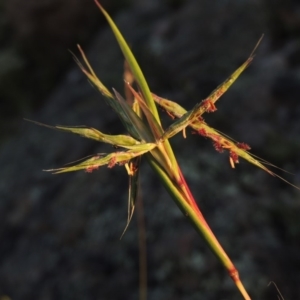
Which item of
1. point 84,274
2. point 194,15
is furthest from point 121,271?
point 194,15

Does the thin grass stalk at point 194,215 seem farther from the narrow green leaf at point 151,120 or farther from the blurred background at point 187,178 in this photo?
the blurred background at point 187,178

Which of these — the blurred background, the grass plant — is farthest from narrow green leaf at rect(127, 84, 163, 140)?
the blurred background

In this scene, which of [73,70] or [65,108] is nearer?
[65,108]

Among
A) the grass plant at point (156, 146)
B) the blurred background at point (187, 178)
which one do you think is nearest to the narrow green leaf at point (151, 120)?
the grass plant at point (156, 146)

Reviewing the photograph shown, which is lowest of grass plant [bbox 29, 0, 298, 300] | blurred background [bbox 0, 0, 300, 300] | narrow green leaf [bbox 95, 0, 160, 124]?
blurred background [bbox 0, 0, 300, 300]

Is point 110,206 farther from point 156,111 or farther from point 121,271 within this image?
point 156,111

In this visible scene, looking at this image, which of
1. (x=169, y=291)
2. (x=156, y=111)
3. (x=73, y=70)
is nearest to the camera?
(x=156, y=111)

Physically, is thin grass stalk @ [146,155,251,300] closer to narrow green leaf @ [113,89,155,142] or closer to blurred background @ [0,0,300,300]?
narrow green leaf @ [113,89,155,142]

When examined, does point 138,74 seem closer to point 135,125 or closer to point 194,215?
point 135,125

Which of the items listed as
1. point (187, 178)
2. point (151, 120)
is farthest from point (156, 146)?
point (187, 178)
